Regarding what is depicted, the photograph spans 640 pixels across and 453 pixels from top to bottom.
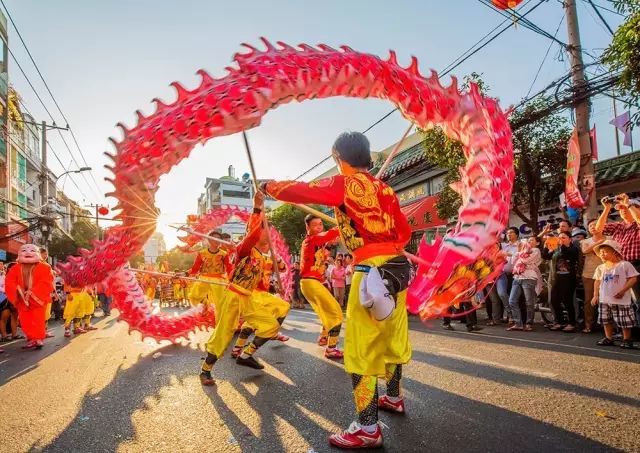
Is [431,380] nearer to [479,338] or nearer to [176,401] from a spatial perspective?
[176,401]

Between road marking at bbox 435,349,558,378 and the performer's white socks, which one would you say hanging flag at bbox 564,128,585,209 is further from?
the performer's white socks

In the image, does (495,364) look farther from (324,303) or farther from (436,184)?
(436,184)

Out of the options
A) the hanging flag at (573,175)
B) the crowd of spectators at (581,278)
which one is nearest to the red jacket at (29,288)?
the crowd of spectators at (581,278)

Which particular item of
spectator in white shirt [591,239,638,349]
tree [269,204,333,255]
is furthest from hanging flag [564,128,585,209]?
tree [269,204,333,255]

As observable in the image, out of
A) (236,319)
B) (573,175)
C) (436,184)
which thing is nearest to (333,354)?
(236,319)

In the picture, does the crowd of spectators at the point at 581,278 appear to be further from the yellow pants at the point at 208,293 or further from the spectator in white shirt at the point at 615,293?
the yellow pants at the point at 208,293

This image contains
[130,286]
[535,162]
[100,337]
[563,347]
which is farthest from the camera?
[535,162]

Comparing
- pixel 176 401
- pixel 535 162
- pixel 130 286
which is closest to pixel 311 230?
pixel 130 286

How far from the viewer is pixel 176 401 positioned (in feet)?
14.0

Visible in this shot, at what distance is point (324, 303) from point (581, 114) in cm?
794

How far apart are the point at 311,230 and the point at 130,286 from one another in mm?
2473

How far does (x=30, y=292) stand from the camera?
28.1ft

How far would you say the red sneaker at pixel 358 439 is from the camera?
9.40 feet

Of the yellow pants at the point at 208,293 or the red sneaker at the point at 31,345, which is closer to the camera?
the yellow pants at the point at 208,293
